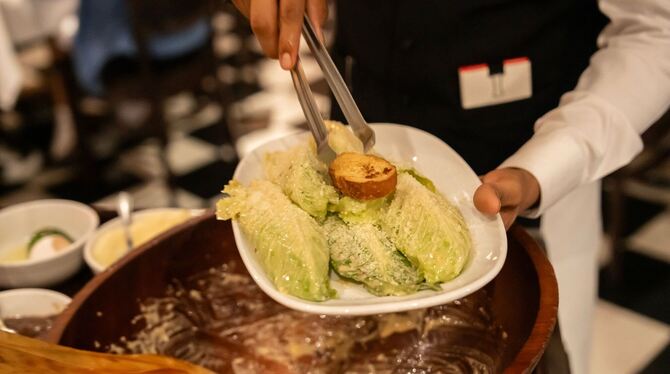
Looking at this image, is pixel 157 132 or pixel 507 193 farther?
pixel 157 132

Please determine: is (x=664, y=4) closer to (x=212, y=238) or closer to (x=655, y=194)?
(x=212, y=238)

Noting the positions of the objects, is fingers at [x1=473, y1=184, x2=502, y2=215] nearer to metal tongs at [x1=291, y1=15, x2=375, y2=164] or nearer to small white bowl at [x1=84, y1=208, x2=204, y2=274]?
metal tongs at [x1=291, y1=15, x2=375, y2=164]

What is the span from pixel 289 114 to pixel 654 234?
6.90ft

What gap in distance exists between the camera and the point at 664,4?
1102mm

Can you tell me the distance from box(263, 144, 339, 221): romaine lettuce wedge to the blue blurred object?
192 cm

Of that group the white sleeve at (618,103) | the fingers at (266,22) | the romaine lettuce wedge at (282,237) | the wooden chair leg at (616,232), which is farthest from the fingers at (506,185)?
the wooden chair leg at (616,232)

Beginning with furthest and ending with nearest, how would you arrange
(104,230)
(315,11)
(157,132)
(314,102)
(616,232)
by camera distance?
(157,132), (616,232), (104,230), (315,11), (314,102)

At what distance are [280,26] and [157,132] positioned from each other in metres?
2.11

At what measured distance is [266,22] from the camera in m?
0.98

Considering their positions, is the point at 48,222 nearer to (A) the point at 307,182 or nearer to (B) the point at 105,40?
(A) the point at 307,182

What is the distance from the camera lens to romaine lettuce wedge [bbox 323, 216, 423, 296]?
81 centimetres

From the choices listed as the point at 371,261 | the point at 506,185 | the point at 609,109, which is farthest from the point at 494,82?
the point at 371,261

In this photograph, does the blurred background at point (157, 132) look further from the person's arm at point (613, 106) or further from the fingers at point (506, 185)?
the fingers at point (506, 185)

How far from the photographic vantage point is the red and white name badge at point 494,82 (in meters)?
1.32
